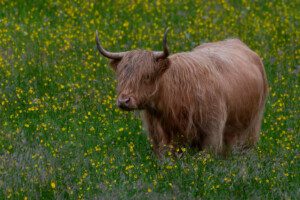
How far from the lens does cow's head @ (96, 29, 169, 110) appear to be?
33.3 ft

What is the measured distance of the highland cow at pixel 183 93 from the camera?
1021 centimetres

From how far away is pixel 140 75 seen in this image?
10172 mm

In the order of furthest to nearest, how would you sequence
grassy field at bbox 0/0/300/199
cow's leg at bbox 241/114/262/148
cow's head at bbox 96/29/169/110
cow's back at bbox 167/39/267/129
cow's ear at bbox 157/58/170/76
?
1. cow's leg at bbox 241/114/262/148
2. cow's back at bbox 167/39/267/129
3. cow's ear at bbox 157/58/170/76
4. cow's head at bbox 96/29/169/110
5. grassy field at bbox 0/0/300/199

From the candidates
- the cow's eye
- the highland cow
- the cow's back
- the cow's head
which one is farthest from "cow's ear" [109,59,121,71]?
the cow's back

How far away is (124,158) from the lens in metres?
10.3

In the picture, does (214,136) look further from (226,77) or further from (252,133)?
(252,133)

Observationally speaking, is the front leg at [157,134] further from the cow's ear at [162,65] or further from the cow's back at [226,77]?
the cow's ear at [162,65]

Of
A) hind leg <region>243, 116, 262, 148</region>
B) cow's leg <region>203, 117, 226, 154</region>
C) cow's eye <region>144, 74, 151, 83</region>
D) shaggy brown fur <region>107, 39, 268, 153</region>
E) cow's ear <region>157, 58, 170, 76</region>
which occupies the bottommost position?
hind leg <region>243, 116, 262, 148</region>

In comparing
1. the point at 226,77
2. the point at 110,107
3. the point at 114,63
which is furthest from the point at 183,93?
the point at 110,107

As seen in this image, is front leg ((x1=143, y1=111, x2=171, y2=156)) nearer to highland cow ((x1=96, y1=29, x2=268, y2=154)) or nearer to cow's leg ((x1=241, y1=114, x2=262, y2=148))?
highland cow ((x1=96, y1=29, x2=268, y2=154))

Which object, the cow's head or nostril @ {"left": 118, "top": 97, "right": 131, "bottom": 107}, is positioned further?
the cow's head

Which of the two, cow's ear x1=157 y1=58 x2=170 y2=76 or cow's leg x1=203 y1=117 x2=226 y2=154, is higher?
cow's ear x1=157 y1=58 x2=170 y2=76

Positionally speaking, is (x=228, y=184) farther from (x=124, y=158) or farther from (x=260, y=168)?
(x=124, y=158)

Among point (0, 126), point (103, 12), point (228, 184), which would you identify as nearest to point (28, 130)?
point (0, 126)
